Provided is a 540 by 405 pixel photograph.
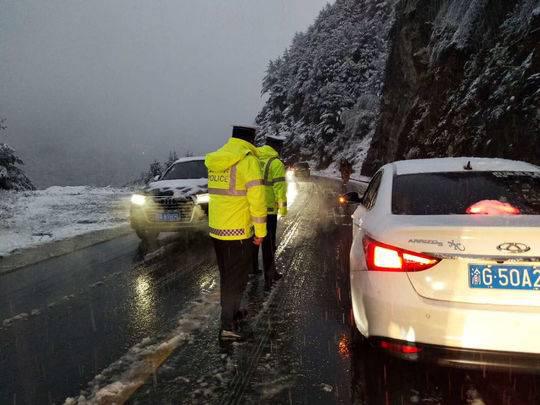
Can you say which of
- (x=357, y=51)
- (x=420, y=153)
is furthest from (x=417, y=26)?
(x=357, y=51)

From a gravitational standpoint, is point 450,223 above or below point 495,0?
below

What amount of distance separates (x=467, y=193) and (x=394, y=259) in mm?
1127

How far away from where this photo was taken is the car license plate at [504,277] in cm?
262

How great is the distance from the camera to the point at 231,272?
4160mm

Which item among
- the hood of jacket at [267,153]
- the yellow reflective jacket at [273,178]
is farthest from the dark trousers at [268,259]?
the hood of jacket at [267,153]

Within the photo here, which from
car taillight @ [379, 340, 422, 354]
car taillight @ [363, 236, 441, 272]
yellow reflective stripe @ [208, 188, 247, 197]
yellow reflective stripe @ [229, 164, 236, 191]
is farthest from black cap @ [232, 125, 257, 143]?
car taillight @ [379, 340, 422, 354]

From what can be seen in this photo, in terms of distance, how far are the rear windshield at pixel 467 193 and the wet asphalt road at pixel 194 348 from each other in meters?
1.21

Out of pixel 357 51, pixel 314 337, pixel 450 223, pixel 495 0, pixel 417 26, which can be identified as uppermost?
pixel 357 51

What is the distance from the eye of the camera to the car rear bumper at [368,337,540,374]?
8.64 ft

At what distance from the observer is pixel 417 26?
26.6m

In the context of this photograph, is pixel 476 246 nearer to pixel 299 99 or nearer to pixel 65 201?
pixel 65 201

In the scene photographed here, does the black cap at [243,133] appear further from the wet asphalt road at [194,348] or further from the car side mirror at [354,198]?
the wet asphalt road at [194,348]

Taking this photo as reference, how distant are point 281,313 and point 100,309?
6.66ft

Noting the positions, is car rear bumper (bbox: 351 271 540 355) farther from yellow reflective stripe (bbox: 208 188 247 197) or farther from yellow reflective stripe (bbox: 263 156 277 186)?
yellow reflective stripe (bbox: 263 156 277 186)
